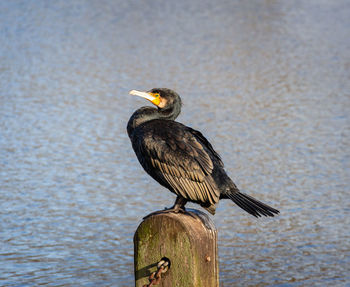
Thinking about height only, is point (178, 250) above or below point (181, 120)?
below

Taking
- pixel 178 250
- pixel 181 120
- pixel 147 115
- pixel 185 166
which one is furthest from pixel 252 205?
pixel 181 120

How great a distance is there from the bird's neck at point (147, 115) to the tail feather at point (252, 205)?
72 centimetres

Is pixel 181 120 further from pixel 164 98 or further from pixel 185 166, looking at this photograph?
pixel 185 166

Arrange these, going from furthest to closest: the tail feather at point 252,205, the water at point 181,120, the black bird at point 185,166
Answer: the water at point 181,120 < the black bird at point 185,166 < the tail feather at point 252,205

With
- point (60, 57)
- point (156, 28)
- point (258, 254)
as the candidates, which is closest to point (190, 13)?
point (156, 28)

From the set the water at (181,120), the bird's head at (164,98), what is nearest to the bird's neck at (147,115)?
the bird's head at (164,98)

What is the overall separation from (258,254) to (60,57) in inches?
380

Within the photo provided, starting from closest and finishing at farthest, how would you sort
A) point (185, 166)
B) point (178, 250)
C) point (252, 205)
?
1. point (178, 250)
2. point (252, 205)
3. point (185, 166)

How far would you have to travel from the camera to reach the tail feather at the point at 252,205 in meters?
3.49

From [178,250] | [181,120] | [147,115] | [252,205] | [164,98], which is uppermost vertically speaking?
[181,120]

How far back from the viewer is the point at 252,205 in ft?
11.6

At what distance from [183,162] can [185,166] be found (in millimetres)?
28

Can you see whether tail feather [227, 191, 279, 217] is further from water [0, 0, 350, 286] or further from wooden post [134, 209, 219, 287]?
water [0, 0, 350, 286]

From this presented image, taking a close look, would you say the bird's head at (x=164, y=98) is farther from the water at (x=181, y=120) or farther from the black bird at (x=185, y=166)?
the water at (x=181, y=120)
